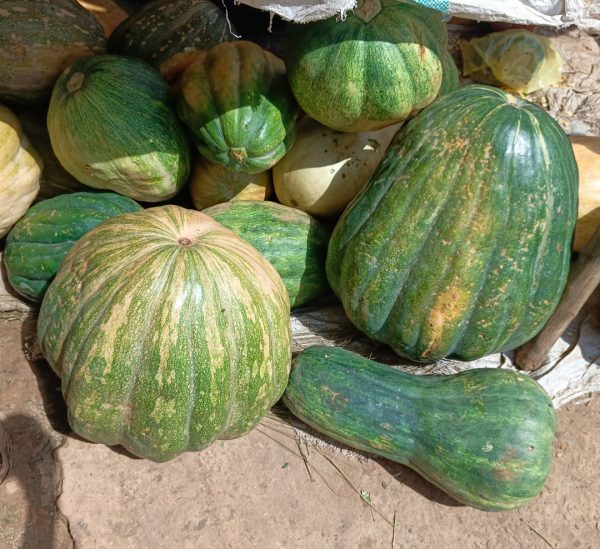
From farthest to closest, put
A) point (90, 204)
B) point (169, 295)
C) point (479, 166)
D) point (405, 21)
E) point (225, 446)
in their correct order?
point (90, 204) < point (225, 446) < point (405, 21) < point (479, 166) < point (169, 295)

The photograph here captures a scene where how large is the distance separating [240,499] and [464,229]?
148cm

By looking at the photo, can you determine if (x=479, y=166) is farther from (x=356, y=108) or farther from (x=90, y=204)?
(x=90, y=204)

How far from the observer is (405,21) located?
2527 mm

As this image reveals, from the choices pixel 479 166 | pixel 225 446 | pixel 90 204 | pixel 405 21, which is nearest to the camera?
pixel 479 166

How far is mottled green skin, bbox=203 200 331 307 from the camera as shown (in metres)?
2.89

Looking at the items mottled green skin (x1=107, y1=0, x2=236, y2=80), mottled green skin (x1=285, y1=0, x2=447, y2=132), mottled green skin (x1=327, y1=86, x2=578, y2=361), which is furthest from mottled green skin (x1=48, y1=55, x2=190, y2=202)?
mottled green skin (x1=327, y1=86, x2=578, y2=361)

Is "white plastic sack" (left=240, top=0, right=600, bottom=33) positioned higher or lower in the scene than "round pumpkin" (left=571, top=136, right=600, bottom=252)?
higher

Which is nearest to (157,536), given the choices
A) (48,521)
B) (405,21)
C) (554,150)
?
(48,521)

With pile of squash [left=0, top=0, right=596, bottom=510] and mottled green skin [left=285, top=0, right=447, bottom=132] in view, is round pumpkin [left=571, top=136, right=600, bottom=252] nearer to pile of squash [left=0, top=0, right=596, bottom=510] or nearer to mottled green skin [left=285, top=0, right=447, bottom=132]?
pile of squash [left=0, top=0, right=596, bottom=510]

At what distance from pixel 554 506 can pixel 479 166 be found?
61.8 inches

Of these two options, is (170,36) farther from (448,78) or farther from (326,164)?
(448,78)

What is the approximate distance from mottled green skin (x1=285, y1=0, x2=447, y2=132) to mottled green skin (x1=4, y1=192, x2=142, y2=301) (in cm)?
109

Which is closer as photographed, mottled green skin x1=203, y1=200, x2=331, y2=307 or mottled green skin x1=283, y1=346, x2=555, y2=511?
mottled green skin x1=283, y1=346, x2=555, y2=511

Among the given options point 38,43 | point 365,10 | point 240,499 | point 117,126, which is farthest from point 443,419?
point 38,43
